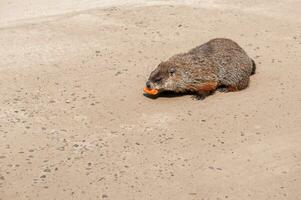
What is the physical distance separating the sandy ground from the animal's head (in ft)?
0.66

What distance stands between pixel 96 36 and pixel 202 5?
2944 millimetres

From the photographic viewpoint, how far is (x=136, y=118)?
7.64 m

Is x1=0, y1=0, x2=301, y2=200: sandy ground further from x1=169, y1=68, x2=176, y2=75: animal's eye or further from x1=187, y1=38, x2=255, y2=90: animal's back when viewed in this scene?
x1=169, y1=68, x2=176, y2=75: animal's eye

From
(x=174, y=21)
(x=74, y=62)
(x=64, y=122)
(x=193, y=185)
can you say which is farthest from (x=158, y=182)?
(x=174, y=21)

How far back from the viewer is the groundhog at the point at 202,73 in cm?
822

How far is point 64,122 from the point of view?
756 centimetres

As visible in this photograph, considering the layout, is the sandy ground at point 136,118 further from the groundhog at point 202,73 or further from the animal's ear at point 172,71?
the animal's ear at point 172,71

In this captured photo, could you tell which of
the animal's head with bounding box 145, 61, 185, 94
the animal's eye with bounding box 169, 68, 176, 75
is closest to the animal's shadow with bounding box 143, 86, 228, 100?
the animal's head with bounding box 145, 61, 185, 94

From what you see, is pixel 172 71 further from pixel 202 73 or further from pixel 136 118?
pixel 136 118

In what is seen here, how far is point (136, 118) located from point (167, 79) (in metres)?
0.91

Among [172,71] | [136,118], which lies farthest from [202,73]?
[136,118]

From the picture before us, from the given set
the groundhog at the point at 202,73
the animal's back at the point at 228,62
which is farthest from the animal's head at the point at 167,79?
the animal's back at the point at 228,62

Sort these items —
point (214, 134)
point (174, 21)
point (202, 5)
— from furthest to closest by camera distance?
point (202, 5), point (174, 21), point (214, 134)

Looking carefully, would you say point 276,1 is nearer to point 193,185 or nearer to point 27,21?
point 27,21
